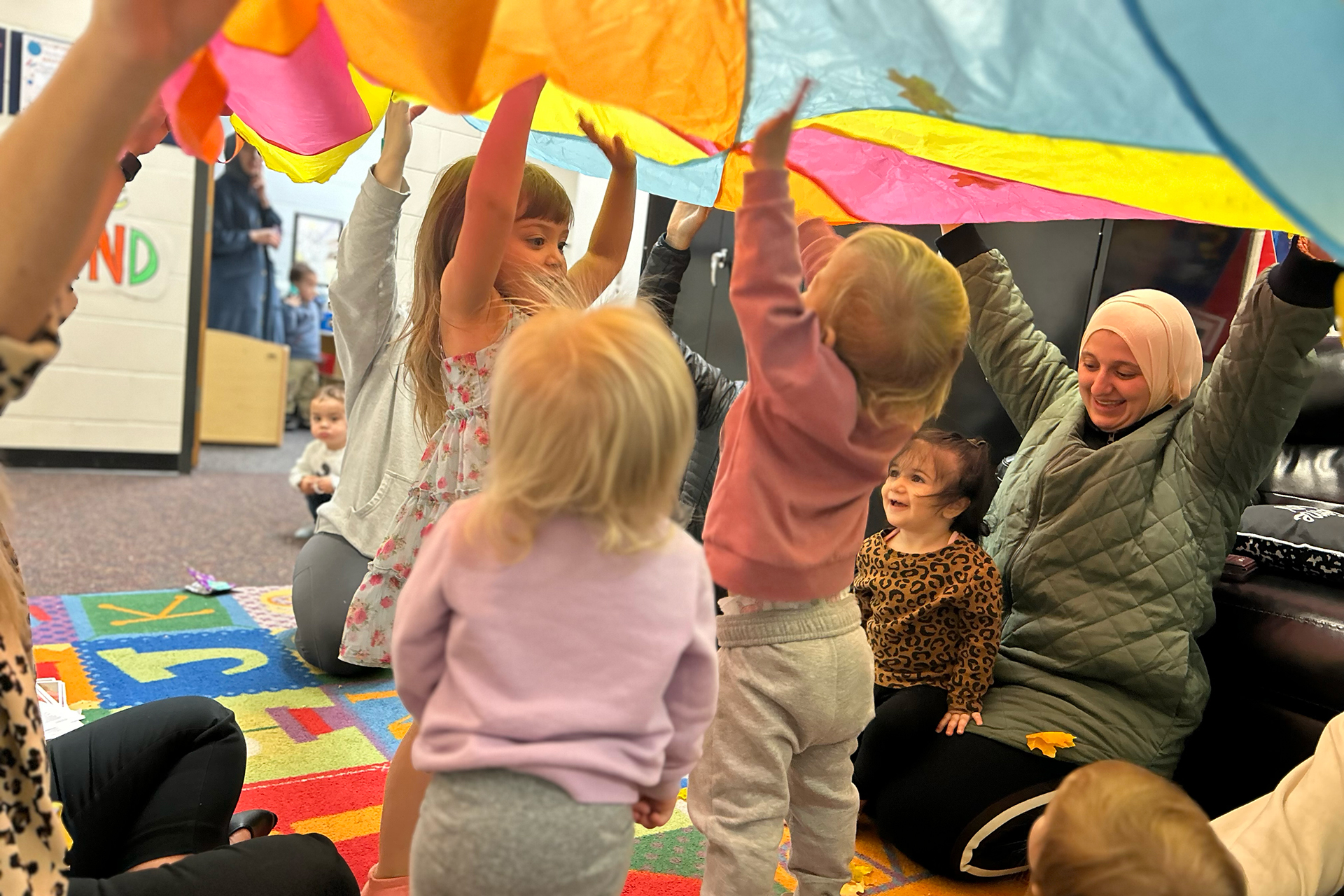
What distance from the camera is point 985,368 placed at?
174 centimetres

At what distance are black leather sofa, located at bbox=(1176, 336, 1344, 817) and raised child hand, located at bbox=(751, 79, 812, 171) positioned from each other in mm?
1122

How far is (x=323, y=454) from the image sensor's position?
325cm

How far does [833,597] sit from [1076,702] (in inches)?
23.8

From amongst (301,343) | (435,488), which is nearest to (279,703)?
(435,488)

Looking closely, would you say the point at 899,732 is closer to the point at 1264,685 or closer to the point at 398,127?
the point at 1264,685

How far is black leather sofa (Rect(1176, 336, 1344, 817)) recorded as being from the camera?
4.63 ft

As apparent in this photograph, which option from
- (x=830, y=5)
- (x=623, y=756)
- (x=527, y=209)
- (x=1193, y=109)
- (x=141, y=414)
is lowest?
(x=141, y=414)

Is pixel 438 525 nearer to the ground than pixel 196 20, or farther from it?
nearer to the ground

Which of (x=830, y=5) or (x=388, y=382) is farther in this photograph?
(x=388, y=382)

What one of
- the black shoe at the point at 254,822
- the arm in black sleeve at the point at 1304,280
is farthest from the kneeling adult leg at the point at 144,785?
the arm in black sleeve at the point at 1304,280

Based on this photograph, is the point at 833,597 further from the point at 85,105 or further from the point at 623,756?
the point at 85,105

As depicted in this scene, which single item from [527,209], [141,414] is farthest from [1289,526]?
[141,414]

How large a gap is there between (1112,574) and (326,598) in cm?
148

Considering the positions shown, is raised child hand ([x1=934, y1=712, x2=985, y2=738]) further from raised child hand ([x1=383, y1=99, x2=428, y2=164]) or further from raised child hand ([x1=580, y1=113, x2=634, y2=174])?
raised child hand ([x1=383, y1=99, x2=428, y2=164])
